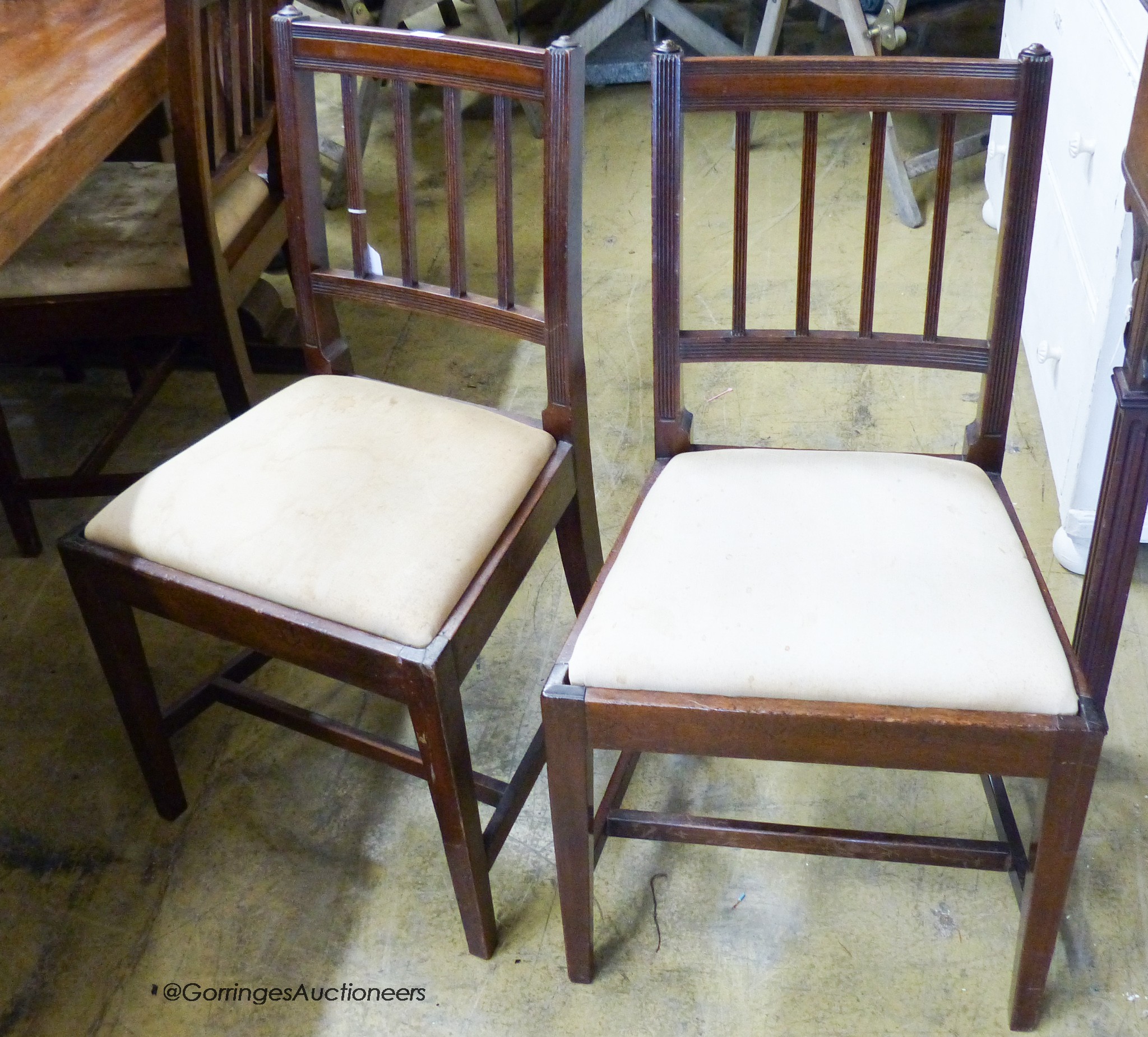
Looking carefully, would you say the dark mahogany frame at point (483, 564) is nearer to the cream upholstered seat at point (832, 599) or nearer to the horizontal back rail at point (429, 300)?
the horizontal back rail at point (429, 300)

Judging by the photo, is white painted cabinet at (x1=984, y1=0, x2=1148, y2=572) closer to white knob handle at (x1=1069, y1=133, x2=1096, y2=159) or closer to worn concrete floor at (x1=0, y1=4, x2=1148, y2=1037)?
white knob handle at (x1=1069, y1=133, x2=1096, y2=159)

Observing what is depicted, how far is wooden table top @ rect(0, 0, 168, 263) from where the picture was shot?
122cm

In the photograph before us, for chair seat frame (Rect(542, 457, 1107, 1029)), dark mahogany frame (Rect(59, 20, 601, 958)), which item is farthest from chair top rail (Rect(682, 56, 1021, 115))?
chair seat frame (Rect(542, 457, 1107, 1029))

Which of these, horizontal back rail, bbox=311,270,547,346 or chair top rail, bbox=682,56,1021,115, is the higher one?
chair top rail, bbox=682,56,1021,115

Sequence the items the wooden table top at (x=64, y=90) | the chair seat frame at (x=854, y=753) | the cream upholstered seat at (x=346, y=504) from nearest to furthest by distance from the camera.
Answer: the chair seat frame at (x=854, y=753)
the cream upholstered seat at (x=346, y=504)
the wooden table top at (x=64, y=90)

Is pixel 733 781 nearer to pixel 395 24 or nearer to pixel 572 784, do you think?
pixel 572 784

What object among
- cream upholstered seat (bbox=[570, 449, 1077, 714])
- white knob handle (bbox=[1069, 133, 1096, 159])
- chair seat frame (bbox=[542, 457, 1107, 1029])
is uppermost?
white knob handle (bbox=[1069, 133, 1096, 159])

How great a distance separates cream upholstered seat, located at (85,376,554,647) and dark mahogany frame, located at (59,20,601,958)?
2 cm

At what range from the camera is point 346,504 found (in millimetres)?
1192

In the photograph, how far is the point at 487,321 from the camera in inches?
52.3

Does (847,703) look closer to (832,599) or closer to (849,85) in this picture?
(832,599)

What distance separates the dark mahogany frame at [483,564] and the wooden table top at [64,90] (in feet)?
0.85

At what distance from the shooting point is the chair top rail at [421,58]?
1.17 m

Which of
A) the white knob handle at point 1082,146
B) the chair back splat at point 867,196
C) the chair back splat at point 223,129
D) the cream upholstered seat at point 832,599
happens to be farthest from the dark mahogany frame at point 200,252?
the white knob handle at point 1082,146
